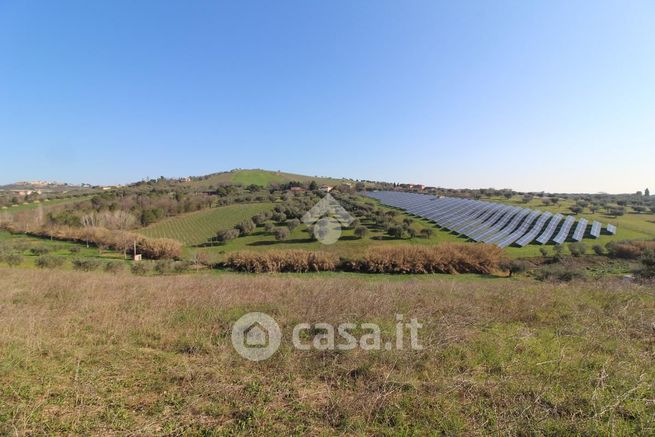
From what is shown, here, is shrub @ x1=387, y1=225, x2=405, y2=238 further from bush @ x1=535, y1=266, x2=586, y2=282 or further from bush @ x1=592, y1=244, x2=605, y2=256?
bush @ x1=592, y1=244, x2=605, y2=256

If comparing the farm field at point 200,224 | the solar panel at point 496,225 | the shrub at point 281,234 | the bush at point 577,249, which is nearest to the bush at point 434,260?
the solar panel at point 496,225

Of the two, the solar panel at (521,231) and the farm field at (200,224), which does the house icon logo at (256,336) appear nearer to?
the solar panel at (521,231)

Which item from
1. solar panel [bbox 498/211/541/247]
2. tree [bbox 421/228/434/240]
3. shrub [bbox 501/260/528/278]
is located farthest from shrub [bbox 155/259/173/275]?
solar panel [bbox 498/211/541/247]

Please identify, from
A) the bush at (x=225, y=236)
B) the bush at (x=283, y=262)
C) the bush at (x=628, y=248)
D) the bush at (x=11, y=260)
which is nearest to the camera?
the bush at (x=11, y=260)

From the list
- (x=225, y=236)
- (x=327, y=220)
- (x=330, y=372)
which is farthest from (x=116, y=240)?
(x=330, y=372)

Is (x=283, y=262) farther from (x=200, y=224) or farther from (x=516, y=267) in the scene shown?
(x=200, y=224)

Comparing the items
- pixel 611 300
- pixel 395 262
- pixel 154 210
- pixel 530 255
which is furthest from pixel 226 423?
pixel 154 210

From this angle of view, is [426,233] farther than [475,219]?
No
